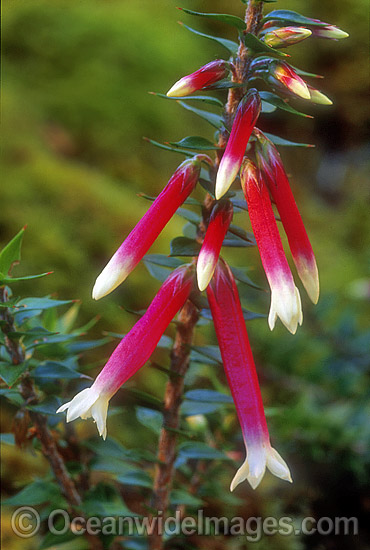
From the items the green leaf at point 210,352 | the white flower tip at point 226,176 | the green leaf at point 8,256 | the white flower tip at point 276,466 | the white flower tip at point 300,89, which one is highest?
the white flower tip at point 300,89

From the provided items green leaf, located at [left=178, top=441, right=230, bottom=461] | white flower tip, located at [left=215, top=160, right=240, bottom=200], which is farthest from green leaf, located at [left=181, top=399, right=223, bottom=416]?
white flower tip, located at [left=215, top=160, right=240, bottom=200]

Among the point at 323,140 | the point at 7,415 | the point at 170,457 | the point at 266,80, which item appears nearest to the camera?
the point at 266,80

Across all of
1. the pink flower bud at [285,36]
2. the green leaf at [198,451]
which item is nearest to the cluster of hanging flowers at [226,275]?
the pink flower bud at [285,36]

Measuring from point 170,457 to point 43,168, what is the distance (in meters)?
0.69

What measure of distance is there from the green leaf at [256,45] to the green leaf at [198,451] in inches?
13.8

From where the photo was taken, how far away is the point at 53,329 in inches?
20.0

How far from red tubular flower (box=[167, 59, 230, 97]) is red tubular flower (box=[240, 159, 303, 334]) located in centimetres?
7

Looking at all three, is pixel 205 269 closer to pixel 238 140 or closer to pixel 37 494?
pixel 238 140

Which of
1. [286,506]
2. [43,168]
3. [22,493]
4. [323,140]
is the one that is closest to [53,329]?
[22,493]

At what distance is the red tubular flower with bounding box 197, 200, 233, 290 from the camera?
1.20 ft

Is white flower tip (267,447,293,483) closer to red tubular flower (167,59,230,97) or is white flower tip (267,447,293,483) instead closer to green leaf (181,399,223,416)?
green leaf (181,399,223,416)

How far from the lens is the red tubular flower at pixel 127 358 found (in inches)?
15.0

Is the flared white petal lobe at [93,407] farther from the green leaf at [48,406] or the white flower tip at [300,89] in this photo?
the white flower tip at [300,89]

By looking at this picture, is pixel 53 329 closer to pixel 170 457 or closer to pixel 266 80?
pixel 170 457
